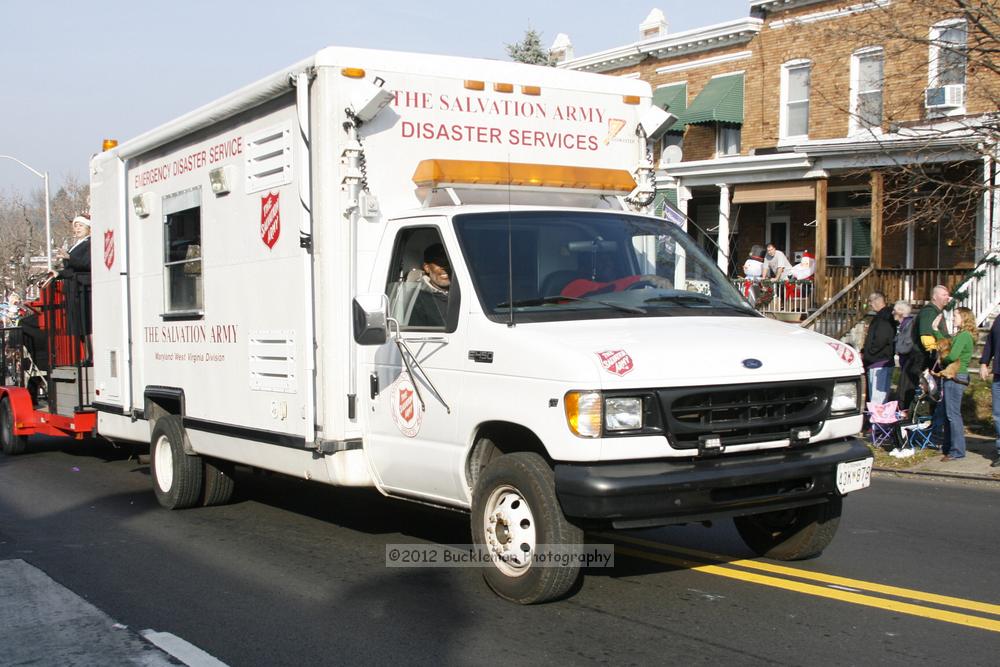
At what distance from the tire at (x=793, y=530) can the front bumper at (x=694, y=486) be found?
50 cm

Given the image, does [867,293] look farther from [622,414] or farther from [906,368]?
[622,414]

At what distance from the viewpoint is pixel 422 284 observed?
6688 millimetres

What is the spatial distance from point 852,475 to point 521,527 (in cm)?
187

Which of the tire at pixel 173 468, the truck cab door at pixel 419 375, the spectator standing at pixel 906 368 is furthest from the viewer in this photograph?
the spectator standing at pixel 906 368

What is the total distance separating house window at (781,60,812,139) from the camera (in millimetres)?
24938

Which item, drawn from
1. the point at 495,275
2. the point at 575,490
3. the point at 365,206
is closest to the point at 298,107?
the point at 365,206

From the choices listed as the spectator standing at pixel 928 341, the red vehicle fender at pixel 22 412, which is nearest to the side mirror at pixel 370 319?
the spectator standing at pixel 928 341

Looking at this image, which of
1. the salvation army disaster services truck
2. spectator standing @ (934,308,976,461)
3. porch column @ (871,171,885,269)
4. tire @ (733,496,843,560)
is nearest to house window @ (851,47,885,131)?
porch column @ (871,171,885,269)

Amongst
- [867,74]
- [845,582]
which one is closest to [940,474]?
[845,582]

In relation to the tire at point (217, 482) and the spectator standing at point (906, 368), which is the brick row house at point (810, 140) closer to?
the spectator standing at point (906, 368)

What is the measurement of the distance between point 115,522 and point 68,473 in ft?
12.2

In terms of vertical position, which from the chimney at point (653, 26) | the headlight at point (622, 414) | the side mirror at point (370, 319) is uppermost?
the chimney at point (653, 26)

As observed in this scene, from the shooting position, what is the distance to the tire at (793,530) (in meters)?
6.57

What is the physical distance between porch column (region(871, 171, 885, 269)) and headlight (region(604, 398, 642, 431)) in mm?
16372
